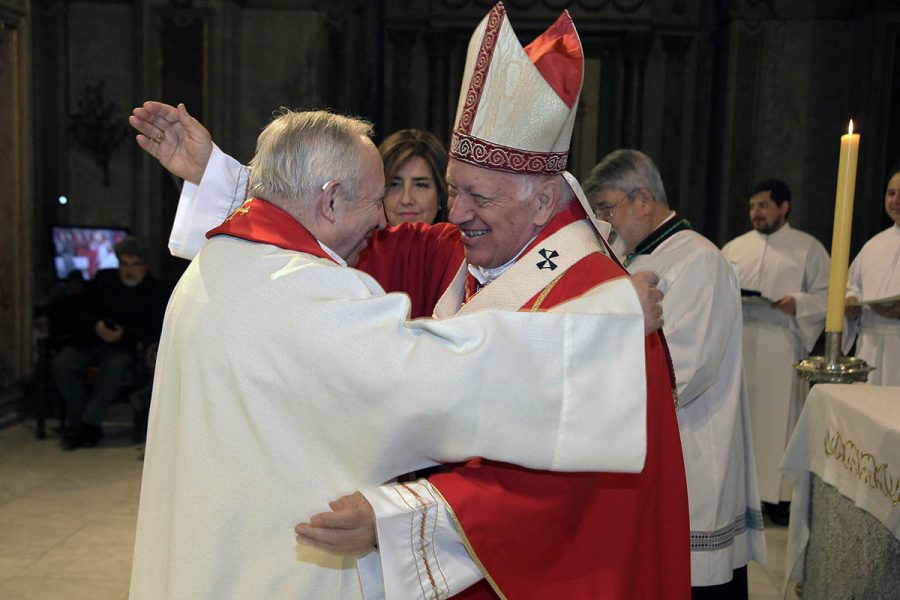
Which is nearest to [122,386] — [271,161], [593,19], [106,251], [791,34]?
[106,251]

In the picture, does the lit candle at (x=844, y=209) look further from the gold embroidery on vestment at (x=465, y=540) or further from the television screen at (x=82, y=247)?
the television screen at (x=82, y=247)

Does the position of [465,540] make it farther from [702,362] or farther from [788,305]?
[788,305]

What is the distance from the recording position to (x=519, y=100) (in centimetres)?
199

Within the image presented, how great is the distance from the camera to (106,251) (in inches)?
342

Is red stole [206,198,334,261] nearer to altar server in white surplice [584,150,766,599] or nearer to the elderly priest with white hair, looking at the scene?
the elderly priest with white hair

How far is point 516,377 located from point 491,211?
618 millimetres

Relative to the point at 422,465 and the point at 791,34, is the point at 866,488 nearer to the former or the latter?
the point at 422,465

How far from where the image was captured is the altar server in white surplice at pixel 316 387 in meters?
1.48

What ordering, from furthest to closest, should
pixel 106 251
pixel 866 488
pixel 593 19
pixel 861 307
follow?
pixel 593 19
pixel 106 251
pixel 861 307
pixel 866 488

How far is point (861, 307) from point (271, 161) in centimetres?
420

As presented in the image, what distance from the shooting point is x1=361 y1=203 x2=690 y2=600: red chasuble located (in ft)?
5.24

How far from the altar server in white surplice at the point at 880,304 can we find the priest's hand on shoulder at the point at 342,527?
3953mm

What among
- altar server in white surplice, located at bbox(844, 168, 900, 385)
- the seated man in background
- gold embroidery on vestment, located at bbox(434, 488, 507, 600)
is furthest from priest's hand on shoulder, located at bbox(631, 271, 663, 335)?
the seated man in background

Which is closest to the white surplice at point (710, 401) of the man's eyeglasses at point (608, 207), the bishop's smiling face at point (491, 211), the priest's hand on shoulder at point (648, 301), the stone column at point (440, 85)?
the man's eyeglasses at point (608, 207)
